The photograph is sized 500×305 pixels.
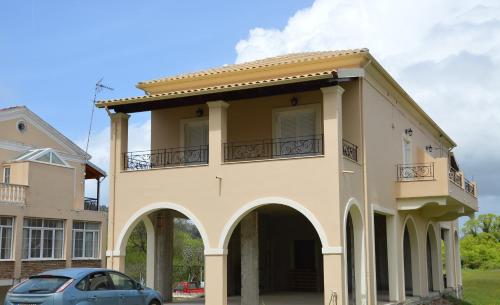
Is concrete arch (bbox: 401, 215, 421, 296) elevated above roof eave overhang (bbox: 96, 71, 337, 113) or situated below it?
below

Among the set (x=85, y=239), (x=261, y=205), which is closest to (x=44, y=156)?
(x=85, y=239)

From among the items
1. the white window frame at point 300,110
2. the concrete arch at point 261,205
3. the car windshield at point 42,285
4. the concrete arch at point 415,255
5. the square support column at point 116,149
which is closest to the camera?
the car windshield at point 42,285

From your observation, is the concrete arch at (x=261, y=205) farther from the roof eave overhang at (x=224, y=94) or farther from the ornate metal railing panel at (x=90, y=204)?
the ornate metal railing panel at (x=90, y=204)

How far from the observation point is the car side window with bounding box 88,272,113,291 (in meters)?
12.9

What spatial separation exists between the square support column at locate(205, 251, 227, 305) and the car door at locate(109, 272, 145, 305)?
9.34 feet

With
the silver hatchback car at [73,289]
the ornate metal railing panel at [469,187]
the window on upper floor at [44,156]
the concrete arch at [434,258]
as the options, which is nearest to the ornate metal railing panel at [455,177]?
the ornate metal railing panel at [469,187]

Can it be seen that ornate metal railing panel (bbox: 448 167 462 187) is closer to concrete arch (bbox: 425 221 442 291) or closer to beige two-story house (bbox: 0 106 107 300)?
concrete arch (bbox: 425 221 442 291)

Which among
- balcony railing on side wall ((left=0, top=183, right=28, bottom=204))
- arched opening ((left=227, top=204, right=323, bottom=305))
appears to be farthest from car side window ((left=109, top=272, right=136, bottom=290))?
balcony railing on side wall ((left=0, top=183, right=28, bottom=204))

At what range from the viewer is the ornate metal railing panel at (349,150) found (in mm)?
16844

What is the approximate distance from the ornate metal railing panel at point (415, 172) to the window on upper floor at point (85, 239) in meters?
17.7

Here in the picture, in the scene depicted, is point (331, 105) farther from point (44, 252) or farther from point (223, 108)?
point (44, 252)

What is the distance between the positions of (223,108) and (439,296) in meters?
13.5

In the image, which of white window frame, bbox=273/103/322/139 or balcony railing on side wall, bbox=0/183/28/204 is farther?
balcony railing on side wall, bbox=0/183/28/204

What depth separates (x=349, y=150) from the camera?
17219 mm
